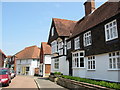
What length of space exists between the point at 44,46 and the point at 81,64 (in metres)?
21.8

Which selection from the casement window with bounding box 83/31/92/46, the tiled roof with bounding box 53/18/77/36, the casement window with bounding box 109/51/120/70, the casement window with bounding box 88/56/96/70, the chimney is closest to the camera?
the casement window with bounding box 109/51/120/70

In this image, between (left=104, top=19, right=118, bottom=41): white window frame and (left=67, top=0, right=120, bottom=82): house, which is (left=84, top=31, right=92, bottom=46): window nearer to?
(left=67, top=0, right=120, bottom=82): house

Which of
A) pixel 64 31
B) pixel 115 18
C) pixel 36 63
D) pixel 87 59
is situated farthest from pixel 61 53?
pixel 36 63

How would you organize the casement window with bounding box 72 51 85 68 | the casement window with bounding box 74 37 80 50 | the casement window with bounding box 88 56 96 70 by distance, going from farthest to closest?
1. the casement window with bounding box 74 37 80 50
2. the casement window with bounding box 72 51 85 68
3. the casement window with bounding box 88 56 96 70

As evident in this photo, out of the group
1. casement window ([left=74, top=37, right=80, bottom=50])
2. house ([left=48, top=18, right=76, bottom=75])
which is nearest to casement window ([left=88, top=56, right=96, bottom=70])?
casement window ([left=74, top=37, right=80, bottom=50])

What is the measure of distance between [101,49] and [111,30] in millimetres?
2000

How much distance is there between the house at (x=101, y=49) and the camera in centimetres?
1196

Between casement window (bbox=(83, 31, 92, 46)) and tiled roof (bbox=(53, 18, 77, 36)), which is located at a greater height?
tiled roof (bbox=(53, 18, 77, 36))

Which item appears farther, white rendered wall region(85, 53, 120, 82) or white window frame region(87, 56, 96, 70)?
white window frame region(87, 56, 96, 70)

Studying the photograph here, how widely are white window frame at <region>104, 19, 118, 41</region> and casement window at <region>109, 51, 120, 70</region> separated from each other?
4.56 feet

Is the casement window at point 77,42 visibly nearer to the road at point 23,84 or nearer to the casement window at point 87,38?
the casement window at point 87,38

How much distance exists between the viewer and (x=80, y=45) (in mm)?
17984

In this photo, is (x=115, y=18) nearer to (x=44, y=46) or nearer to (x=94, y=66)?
(x=94, y=66)

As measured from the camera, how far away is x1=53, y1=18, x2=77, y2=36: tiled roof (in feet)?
78.1
